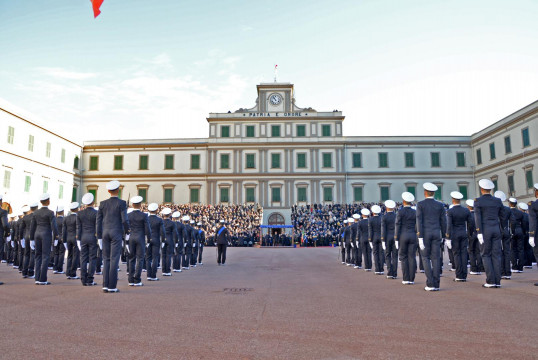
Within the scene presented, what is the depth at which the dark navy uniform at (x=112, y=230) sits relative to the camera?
7.92 meters

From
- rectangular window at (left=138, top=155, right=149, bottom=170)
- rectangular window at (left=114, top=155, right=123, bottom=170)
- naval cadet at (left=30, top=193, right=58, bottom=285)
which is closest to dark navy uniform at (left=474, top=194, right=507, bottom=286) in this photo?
naval cadet at (left=30, top=193, right=58, bottom=285)

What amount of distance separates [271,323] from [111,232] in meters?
4.60

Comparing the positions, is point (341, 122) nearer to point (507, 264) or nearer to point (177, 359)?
point (507, 264)

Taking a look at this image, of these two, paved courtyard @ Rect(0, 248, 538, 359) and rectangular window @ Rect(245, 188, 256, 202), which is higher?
rectangular window @ Rect(245, 188, 256, 202)

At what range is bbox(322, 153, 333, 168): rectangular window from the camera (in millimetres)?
45756

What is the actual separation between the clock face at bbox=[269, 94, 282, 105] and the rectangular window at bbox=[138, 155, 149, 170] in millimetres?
15352

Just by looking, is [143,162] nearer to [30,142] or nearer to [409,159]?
[30,142]

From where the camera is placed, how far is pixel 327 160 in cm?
4591

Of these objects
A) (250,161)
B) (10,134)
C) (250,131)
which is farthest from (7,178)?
(250,131)

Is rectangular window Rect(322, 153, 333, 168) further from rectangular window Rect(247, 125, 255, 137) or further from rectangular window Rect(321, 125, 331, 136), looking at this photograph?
rectangular window Rect(247, 125, 255, 137)

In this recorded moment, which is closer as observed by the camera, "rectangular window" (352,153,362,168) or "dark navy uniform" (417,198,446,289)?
"dark navy uniform" (417,198,446,289)

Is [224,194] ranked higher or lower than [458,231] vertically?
higher

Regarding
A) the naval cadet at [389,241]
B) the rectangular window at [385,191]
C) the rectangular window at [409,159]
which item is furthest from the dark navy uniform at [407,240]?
the rectangular window at [409,159]

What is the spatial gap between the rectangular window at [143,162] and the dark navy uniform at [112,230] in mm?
40416
